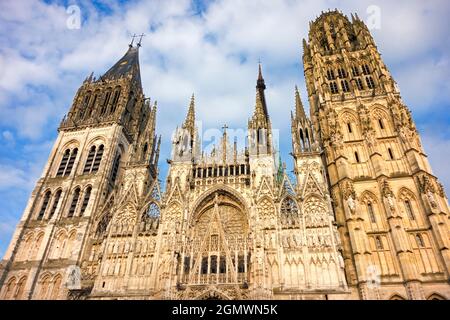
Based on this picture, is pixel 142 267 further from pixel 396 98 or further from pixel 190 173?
pixel 396 98

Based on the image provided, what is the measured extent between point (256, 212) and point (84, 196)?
54.9 feet

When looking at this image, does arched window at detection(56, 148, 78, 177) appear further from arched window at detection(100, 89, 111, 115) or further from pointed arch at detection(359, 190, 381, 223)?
pointed arch at detection(359, 190, 381, 223)

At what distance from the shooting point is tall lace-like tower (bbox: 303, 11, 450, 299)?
20.8 meters

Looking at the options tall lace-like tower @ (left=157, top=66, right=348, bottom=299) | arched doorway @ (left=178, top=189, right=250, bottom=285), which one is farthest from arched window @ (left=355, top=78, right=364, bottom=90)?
arched doorway @ (left=178, top=189, right=250, bottom=285)

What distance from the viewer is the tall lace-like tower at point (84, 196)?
2473 centimetres

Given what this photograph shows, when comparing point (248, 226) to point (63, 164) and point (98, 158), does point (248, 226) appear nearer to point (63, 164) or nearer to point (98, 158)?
point (98, 158)

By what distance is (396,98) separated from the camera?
28.8 m

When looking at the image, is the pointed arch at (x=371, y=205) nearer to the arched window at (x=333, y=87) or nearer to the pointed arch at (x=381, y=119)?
the pointed arch at (x=381, y=119)

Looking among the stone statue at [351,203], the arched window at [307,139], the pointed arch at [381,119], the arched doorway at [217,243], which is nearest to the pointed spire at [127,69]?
the arched doorway at [217,243]

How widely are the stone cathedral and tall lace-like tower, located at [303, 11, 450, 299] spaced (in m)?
0.09

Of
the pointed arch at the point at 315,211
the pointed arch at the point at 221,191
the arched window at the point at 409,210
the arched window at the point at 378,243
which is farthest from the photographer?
the pointed arch at the point at 221,191

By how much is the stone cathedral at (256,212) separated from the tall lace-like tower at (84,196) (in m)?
0.13

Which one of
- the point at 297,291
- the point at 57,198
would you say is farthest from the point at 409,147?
the point at 57,198

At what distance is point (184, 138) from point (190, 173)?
4425 millimetres
